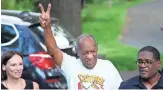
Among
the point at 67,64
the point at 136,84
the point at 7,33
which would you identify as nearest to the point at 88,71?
the point at 67,64

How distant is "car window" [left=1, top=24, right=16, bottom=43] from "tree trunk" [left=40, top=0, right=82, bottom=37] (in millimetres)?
1498

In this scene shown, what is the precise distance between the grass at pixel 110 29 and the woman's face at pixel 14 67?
4.19m

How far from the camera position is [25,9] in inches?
290

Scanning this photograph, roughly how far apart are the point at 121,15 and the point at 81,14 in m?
0.70

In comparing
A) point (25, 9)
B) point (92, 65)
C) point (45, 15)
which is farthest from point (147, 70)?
point (25, 9)

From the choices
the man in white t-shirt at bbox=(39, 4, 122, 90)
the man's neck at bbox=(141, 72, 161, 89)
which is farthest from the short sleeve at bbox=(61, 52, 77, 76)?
the man's neck at bbox=(141, 72, 161, 89)

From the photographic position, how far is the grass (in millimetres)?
7887

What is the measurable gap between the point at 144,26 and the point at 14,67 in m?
4.60

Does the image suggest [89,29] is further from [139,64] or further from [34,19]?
[139,64]

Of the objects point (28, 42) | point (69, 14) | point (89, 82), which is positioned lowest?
point (89, 82)

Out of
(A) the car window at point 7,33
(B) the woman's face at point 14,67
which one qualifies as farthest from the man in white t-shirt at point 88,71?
(A) the car window at point 7,33

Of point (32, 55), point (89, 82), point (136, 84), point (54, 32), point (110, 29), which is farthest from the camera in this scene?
point (110, 29)

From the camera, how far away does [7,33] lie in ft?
19.4

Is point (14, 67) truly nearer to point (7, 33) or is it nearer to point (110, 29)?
point (7, 33)
